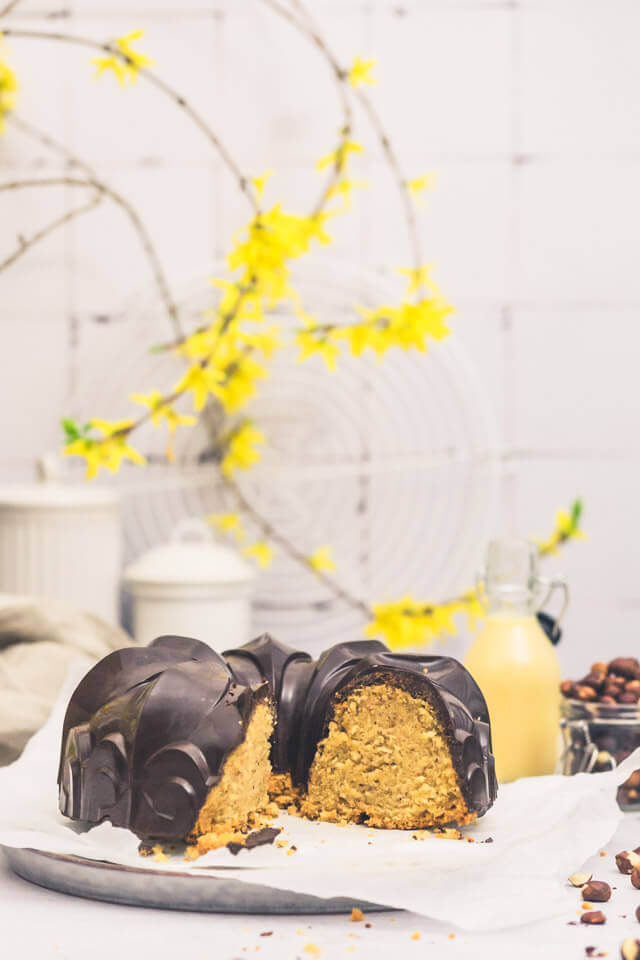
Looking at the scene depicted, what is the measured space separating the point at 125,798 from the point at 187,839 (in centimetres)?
5

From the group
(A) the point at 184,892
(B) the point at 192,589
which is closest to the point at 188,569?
(B) the point at 192,589

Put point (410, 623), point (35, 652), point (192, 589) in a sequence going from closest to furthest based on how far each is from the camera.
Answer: point (35, 652)
point (192, 589)
point (410, 623)

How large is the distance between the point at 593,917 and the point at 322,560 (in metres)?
1.19

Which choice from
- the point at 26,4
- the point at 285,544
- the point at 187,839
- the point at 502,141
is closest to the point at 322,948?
the point at 187,839

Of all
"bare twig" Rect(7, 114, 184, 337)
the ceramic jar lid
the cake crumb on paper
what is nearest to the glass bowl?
the cake crumb on paper

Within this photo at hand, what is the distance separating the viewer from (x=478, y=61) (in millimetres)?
1884

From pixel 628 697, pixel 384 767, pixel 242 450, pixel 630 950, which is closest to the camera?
pixel 630 950

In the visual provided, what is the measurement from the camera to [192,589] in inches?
64.2

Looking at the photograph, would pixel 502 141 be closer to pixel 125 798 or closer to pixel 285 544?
pixel 285 544

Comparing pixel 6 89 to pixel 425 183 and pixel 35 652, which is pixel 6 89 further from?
pixel 35 652

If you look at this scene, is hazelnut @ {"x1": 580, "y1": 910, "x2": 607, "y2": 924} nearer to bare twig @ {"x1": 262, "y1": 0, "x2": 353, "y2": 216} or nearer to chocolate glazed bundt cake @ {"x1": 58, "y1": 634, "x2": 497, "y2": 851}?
chocolate glazed bundt cake @ {"x1": 58, "y1": 634, "x2": 497, "y2": 851}

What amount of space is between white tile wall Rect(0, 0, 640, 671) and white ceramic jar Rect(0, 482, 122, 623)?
11.8 inches

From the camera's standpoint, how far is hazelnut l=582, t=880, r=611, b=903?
740 mm

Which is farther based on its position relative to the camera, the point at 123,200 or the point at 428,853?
the point at 123,200
